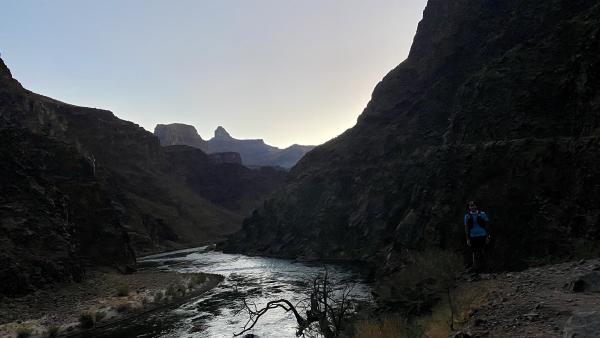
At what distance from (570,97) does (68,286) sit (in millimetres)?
46899

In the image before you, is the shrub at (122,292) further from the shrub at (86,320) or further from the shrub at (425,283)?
the shrub at (425,283)

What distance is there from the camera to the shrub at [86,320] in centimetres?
3102

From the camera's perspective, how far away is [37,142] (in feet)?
206

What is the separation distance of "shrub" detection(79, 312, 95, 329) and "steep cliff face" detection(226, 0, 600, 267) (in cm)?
2451

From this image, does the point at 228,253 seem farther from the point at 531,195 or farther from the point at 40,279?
the point at 531,195

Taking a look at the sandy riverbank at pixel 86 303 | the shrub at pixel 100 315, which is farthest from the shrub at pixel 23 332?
the shrub at pixel 100 315

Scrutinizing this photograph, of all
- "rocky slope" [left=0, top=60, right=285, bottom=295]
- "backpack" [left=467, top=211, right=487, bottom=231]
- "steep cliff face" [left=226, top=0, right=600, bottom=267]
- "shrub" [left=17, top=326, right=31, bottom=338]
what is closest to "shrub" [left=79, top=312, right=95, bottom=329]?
"shrub" [left=17, top=326, right=31, bottom=338]

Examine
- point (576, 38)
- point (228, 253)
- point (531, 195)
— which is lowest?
point (228, 253)

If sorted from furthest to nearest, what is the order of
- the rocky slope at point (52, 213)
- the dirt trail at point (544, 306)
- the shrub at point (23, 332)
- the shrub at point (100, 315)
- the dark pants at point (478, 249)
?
the rocky slope at point (52, 213), the shrub at point (100, 315), the shrub at point (23, 332), the dark pants at point (478, 249), the dirt trail at point (544, 306)

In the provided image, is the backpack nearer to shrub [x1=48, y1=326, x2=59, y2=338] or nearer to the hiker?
the hiker

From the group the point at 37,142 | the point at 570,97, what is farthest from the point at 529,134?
the point at 37,142

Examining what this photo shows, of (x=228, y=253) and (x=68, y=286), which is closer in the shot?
(x=68, y=286)

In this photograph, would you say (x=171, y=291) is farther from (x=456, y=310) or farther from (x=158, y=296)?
(x=456, y=310)

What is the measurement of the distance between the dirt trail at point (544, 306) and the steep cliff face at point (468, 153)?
7.49 m
